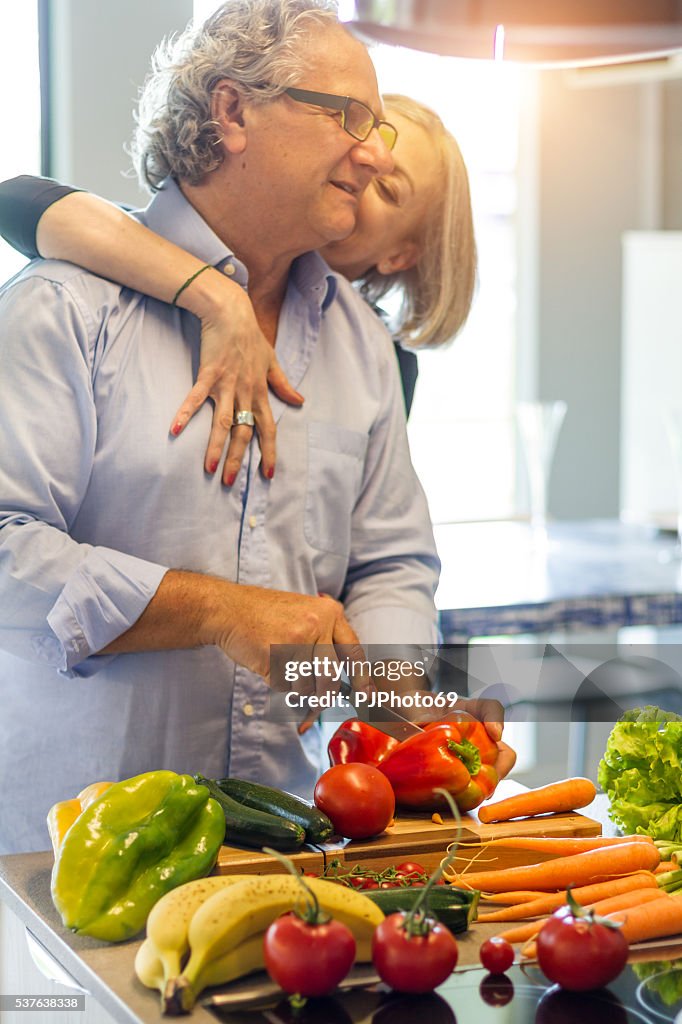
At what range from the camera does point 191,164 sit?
5.86 feet

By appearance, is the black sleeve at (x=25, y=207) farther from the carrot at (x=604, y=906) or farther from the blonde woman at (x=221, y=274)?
the carrot at (x=604, y=906)

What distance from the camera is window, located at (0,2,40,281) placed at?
2770mm

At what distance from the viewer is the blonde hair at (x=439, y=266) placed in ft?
7.10

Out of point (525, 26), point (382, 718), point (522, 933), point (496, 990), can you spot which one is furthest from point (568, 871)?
point (525, 26)

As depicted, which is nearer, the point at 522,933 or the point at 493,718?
the point at 522,933

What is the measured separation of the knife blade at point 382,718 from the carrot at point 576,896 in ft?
0.96

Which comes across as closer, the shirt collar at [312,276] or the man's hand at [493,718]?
the man's hand at [493,718]

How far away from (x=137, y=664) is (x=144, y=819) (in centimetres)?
52

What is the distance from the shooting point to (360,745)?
1502mm

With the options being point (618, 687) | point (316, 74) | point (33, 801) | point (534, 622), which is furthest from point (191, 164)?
point (618, 687)

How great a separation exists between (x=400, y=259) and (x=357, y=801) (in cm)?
117

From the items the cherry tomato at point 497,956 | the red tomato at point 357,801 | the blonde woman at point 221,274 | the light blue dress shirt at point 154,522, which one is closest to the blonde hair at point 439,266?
the blonde woman at point 221,274

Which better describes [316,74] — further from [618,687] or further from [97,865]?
[618,687]

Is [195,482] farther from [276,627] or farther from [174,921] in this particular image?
[174,921]
